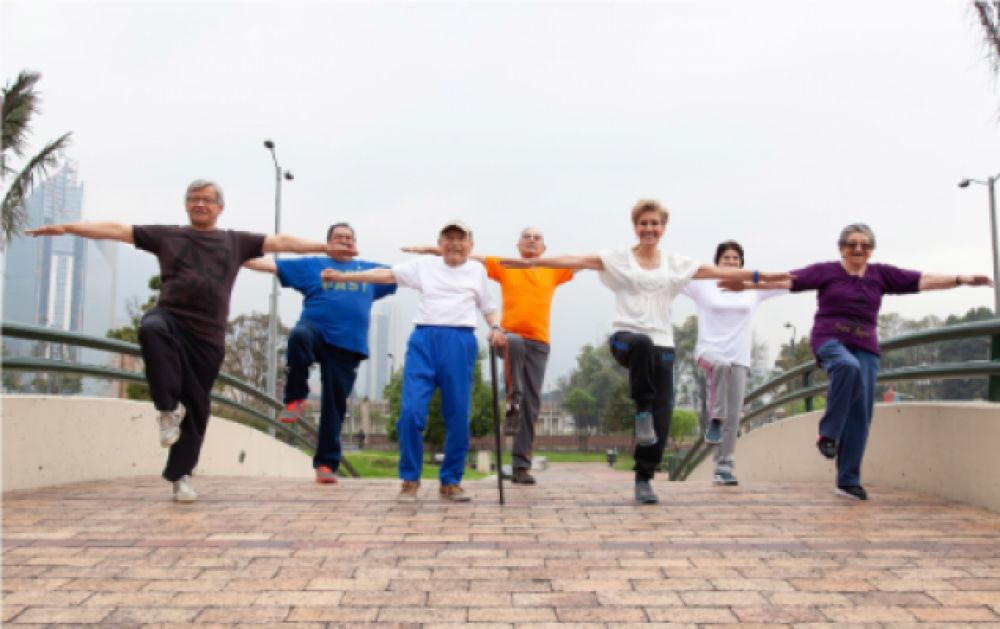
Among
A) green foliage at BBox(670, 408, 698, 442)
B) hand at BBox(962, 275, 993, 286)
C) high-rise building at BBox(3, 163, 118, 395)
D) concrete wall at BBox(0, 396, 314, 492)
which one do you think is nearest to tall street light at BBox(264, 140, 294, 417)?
high-rise building at BBox(3, 163, 118, 395)

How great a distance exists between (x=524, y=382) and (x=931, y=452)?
3.05m

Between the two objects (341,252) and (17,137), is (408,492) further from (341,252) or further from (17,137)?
(17,137)

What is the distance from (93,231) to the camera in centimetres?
470

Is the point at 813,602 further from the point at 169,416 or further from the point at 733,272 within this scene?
the point at 169,416

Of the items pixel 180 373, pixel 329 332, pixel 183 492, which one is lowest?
pixel 183 492

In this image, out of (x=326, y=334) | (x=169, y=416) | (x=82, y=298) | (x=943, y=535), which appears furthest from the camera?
(x=82, y=298)

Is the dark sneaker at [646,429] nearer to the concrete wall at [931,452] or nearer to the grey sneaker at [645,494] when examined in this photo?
the grey sneaker at [645,494]

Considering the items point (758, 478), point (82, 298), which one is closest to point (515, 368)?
point (758, 478)

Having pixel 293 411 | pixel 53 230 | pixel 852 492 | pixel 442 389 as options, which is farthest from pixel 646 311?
pixel 53 230

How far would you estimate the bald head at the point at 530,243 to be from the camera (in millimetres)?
6297

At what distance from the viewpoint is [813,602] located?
265 cm

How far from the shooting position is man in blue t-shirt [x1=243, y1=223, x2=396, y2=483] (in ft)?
19.7

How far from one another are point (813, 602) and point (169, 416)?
3.73 meters

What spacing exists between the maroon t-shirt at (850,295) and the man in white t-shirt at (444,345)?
2.33 m
